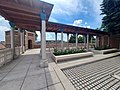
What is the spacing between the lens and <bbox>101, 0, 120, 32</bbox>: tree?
1109cm

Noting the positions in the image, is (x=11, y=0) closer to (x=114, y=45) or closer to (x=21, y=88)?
(x=21, y=88)

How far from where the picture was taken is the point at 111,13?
38.8ft

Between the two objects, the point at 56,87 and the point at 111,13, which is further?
the point at 111,13

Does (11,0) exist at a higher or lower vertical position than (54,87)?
higher

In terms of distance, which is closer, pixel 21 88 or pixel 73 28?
pixel 21 88

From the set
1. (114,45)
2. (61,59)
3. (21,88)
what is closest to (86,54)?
(61,59)

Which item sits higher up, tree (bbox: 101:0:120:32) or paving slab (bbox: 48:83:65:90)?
tree (bbox: 101:0:120:32)

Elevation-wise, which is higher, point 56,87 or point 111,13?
point 111,13

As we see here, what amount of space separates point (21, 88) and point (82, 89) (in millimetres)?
2091

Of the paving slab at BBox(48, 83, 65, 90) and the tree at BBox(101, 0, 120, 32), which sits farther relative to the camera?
the tree at BBox(101, 0, 120, 32)

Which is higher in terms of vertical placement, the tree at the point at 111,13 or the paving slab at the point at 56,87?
the tree at the point at 111,13

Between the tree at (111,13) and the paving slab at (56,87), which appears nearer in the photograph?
the paving slab at (56,87)

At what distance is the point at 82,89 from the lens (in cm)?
274

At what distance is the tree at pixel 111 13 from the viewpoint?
11090 mm
